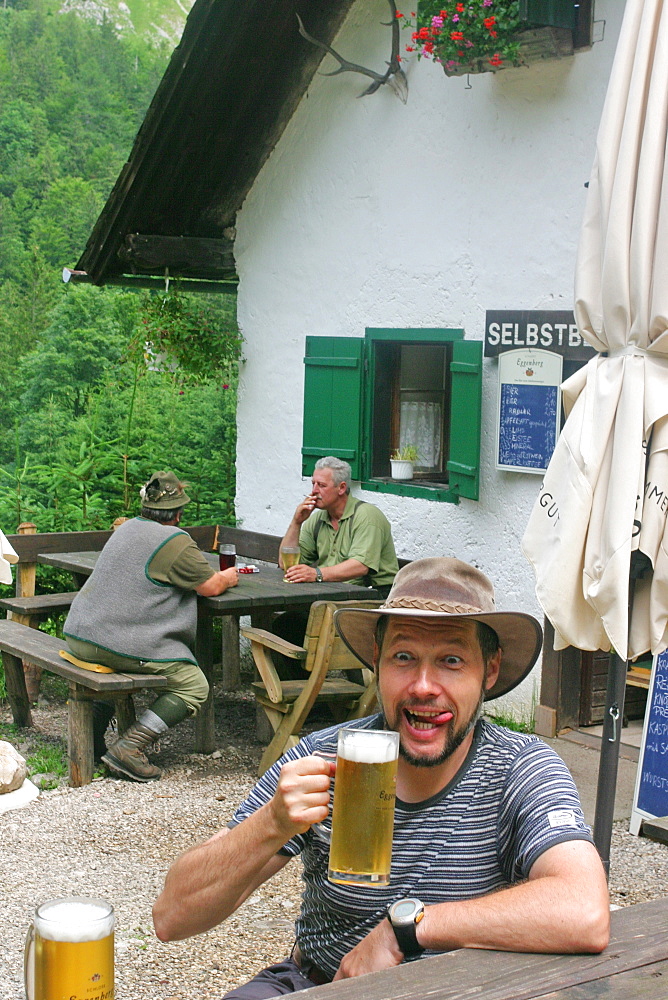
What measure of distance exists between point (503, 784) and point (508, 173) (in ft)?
16.8

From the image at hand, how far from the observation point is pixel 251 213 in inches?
346

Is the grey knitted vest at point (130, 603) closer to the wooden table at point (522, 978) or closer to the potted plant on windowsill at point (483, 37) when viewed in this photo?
the potted plant on windowsill at point (483, 37)

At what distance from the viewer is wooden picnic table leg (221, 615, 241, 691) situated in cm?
795

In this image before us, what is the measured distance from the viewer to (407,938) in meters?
1.97

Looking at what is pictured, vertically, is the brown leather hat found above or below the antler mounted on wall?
below

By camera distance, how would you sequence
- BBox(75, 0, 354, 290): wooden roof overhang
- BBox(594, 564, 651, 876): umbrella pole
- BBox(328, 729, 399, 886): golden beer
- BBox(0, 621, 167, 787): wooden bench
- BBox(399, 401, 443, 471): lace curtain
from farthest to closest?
BBox(75, 0, 354, 290): wooden roof overhang
BBox(399, 401, 443, 471): lace curtain
BBox(0, 621, 167, 787): wooden bench
BBox(594, 564, 651, 876): umbrella pole
BBox(328, 729, 399, 886): golden beer

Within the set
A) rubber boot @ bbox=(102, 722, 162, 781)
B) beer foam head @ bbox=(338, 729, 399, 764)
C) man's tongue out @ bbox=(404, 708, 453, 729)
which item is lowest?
rubber boot @ bbox=(102, 722, 162, 781)

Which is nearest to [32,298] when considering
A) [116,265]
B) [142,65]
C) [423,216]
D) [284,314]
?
[116,265]

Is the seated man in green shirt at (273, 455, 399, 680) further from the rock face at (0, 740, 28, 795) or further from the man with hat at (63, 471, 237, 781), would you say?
the rock face at (0, 740, 28, 795)

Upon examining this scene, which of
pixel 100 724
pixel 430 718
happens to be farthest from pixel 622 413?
pixel 100 724

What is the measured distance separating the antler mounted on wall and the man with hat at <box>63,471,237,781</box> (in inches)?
121

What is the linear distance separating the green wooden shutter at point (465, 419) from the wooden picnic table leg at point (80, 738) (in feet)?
8.08

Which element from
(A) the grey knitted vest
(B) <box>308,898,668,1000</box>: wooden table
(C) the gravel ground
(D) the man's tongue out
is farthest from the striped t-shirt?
(A) the grey knitted vest

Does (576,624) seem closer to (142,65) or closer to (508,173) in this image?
(508,173)
